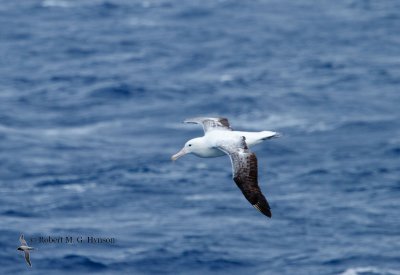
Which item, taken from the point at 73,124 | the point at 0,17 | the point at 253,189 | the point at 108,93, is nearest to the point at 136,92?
the point at 108,93

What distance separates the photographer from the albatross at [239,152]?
986 inches

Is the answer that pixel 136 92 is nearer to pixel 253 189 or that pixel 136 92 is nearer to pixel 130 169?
pixel 130 169

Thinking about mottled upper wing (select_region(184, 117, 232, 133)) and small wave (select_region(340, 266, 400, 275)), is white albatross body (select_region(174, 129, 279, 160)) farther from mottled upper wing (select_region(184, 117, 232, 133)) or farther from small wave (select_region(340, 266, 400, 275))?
small wave (select_region(340, 266, 400, 275))

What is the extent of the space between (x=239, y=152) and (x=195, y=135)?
3288 centimetres

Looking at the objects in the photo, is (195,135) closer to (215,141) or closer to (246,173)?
(215,141)

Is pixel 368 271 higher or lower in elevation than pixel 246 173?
lower

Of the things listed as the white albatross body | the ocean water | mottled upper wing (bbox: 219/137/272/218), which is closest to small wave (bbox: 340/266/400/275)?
the ocean water

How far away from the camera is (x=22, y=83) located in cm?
7069

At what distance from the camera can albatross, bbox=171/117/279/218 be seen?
→ 2505 centimetres

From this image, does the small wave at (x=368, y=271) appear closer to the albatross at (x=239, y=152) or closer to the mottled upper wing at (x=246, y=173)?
the albatross at (x=239, y=152)

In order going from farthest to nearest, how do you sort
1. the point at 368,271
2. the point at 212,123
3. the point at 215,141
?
1. the point at 368,271
2. the point at 212,123
3. the point at 215,141

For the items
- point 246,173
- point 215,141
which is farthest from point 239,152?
point 215,141

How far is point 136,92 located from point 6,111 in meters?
8.35

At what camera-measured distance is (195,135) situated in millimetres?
59062
